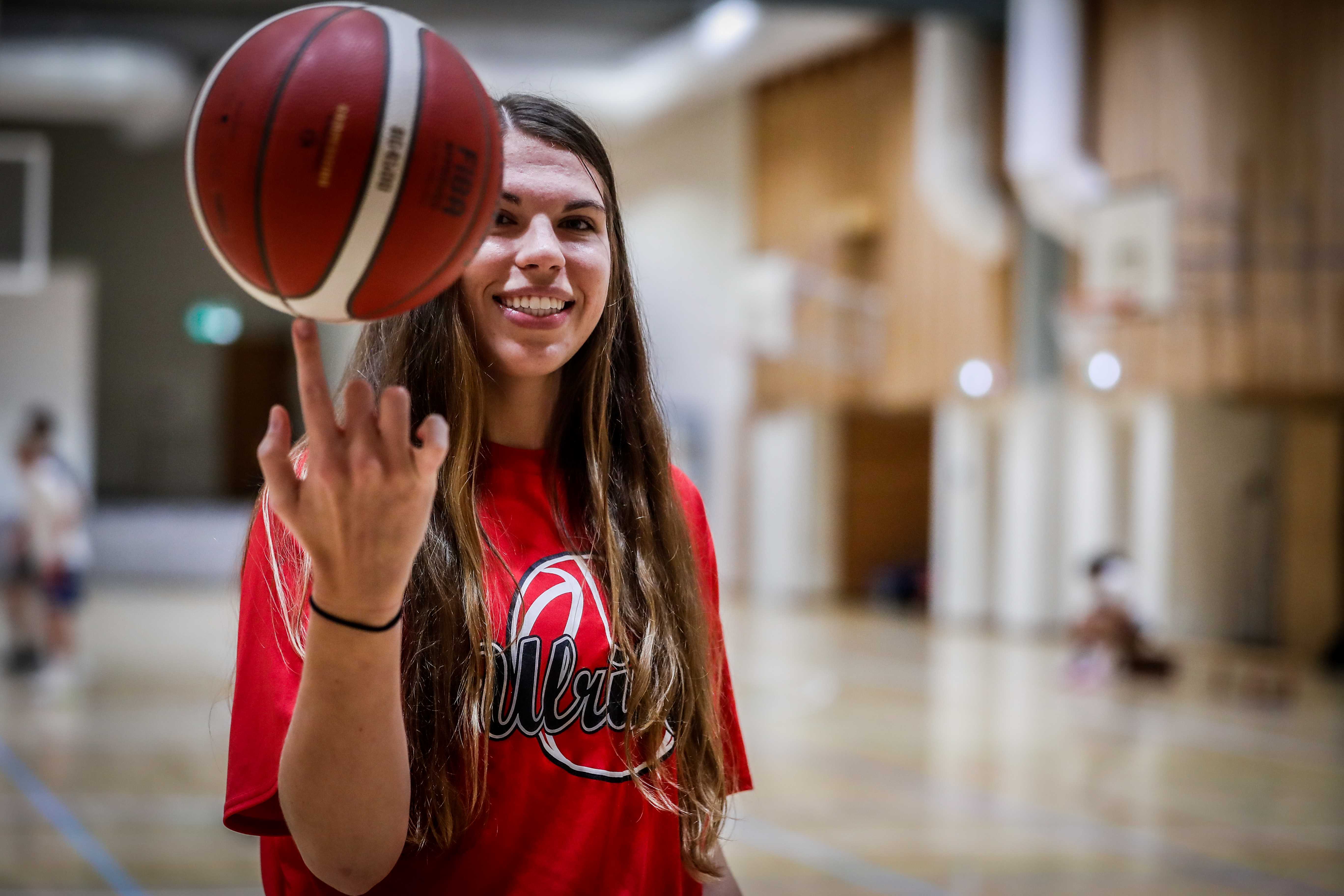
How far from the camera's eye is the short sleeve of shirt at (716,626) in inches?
71.1

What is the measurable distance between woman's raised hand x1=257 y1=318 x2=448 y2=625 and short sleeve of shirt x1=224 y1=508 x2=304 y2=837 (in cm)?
20

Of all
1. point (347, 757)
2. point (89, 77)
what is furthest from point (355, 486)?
point (89, 77)

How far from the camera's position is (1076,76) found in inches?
538

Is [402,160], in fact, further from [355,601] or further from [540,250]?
[355,601]

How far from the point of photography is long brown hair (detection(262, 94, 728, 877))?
1.48m

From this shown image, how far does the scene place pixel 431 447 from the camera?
1188mm

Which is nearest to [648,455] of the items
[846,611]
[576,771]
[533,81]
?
[576,771]

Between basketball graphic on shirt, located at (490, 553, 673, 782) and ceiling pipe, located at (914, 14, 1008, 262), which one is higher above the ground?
ceiling pipe, located at (914, 14, 1008, 262)

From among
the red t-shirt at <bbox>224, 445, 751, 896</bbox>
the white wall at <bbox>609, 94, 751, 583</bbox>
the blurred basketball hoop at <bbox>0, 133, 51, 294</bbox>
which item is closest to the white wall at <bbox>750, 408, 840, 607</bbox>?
the white wall at <bbox>609, 94, 751, 583</bbox>

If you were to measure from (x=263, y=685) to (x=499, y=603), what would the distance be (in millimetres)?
284

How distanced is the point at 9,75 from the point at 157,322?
17.2 feet

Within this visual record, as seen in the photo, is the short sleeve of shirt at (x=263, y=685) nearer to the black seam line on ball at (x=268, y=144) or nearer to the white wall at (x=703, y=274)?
the black seam line on ball at (x=268, y=144)

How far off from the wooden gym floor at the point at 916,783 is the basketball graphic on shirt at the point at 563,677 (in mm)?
433

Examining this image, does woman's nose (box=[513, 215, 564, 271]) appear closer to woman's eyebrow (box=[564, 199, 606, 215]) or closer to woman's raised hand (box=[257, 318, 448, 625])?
woman's eyebrow (box=[564, 199, 606, 215])
